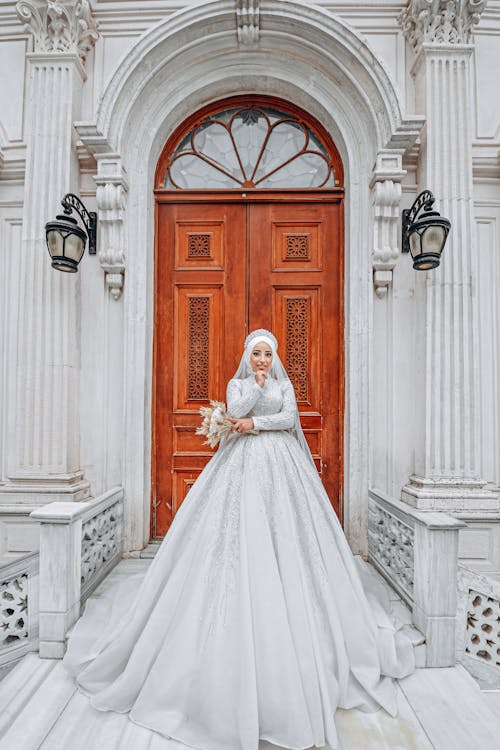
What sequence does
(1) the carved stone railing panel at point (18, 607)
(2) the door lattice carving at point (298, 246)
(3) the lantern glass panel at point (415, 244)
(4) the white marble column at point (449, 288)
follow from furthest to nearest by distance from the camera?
(2) the door lattice carving at point (298, 246) < (4) the white marble column at point (449, 288) < (3) the lantern glass panel at point (415, 244) < (1) the carved stone railing panel at point (18, 607)

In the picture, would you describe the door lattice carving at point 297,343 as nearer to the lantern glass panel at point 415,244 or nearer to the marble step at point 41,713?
the lantern glass panel at point 415,244

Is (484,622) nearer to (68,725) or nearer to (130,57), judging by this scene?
(68,725)

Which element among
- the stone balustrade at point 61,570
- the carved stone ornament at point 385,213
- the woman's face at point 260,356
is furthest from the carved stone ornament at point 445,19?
the stone balustrade at point 61,570

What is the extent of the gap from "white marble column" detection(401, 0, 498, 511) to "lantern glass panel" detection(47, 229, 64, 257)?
2.95 m

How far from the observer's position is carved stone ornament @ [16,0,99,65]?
12.9 ft

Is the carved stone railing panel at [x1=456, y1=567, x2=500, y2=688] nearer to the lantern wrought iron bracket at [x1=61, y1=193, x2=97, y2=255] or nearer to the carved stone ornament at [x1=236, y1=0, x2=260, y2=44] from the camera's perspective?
the lantern wrought iron bracket at [x1=61, y1=193, x2=97, y2=255]

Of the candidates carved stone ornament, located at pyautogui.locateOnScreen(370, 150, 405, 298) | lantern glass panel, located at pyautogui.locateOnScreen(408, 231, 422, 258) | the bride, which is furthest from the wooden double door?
the bride

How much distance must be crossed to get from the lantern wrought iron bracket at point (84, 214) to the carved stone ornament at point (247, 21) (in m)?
2.04

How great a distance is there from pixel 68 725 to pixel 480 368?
12.7 feet

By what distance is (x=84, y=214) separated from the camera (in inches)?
159

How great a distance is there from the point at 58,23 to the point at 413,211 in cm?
342

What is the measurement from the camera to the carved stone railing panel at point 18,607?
2918 mm

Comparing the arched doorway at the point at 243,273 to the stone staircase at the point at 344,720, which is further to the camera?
the arched doorway at the point at 243,273

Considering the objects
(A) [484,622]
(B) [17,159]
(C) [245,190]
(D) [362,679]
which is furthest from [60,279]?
(A) [484,622]
